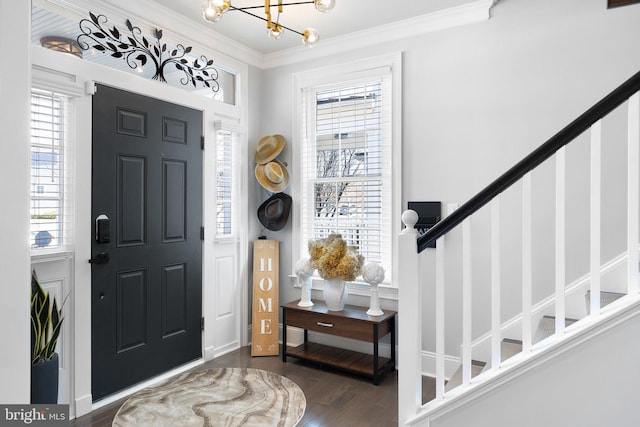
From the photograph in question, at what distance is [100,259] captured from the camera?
110 inches

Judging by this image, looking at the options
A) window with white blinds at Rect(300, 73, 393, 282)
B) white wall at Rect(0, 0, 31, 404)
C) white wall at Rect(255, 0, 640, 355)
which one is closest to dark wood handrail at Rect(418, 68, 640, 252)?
white wall at Rect(255, 0, 640, 355)

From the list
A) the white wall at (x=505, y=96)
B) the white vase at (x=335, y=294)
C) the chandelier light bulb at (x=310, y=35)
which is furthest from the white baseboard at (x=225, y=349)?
the chandelier light bulb at (x=310, y=35)

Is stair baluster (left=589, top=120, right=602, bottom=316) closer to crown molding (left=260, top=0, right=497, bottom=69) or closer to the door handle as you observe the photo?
crown molding (left=260, top=0, right=497, bottom=69)

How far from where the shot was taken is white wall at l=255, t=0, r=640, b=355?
9.00 ft

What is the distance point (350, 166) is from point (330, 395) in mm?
1873

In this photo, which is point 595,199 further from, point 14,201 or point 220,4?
point 14,201

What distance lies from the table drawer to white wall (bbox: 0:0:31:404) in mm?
2076

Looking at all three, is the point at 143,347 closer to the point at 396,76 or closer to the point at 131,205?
the point at 131,205

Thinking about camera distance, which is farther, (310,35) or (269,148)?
(269,148)

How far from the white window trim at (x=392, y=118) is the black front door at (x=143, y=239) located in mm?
901

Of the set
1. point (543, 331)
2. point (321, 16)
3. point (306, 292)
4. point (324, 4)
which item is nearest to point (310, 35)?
point (324, 4)

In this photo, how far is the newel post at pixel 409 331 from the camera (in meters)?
2.13

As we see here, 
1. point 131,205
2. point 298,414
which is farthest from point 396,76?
point 298,414

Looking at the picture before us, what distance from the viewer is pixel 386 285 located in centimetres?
350
